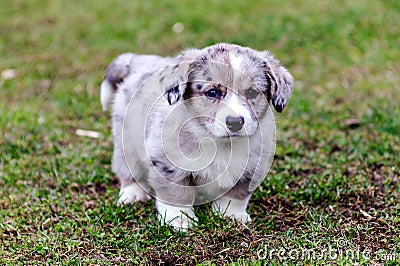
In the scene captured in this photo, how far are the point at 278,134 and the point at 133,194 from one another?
1911 mm

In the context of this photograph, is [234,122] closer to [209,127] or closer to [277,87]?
[209,127]

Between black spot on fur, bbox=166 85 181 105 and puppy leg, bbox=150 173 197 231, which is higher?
black spot on fur, bbox=166 85 181 105

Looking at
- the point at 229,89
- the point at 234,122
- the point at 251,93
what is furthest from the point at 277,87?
the point at 234,122

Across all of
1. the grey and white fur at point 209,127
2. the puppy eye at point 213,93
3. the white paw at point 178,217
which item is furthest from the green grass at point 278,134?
the puppy eye at point 213,93

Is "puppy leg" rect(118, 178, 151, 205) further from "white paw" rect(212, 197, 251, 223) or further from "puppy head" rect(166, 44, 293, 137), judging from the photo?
"puppy head" rect(166, 44, 293, 137)

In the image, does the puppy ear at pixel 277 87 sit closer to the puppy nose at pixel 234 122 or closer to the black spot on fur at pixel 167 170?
the puppy nose at pixel 234 122

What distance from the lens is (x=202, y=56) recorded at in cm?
443

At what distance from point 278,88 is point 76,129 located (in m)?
2.96

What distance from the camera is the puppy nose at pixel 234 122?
411 cm

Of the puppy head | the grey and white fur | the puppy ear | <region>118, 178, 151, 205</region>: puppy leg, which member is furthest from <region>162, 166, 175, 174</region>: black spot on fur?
the puppy ear

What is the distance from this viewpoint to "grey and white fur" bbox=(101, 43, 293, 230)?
4277 millimetres

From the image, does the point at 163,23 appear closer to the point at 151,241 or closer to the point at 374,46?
the point at 374,46

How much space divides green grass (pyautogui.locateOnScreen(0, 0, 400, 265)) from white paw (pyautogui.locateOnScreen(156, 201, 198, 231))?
73 millimetres

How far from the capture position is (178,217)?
15.0 feet
